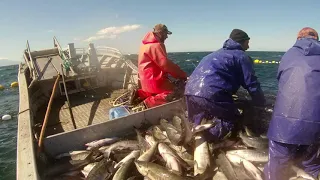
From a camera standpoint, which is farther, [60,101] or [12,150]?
Answer: [60,101]

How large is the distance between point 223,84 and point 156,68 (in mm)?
2685

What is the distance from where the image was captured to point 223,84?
204 inches

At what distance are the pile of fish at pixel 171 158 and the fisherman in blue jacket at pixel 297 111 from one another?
298mm

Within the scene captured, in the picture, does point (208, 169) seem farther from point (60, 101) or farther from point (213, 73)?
point (60, 101)

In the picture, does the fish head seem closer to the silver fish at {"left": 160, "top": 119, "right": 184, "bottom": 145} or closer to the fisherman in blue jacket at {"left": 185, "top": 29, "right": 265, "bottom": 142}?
the silver fish at {"left": 160, "top": 119, "right": 184, "bottom": 145}

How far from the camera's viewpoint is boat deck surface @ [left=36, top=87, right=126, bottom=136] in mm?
8023

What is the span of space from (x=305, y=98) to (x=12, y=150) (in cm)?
915

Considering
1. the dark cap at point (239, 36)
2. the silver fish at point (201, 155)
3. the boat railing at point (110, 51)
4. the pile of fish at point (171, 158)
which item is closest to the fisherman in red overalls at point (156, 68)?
the pile of fish at point (171, 158)

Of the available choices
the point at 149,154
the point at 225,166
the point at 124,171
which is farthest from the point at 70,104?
the point at 225,166

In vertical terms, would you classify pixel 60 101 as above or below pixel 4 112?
above

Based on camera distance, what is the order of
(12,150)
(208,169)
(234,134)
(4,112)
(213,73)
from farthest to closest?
(4,112) → (12,150) → (234,134) → (213,73) → (208,169)

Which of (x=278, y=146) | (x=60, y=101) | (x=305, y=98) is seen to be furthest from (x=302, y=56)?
(x=60, y=101)

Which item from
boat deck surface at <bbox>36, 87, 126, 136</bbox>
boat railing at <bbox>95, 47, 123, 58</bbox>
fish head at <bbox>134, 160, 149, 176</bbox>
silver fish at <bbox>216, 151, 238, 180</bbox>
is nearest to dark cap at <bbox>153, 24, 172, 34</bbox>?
boat deck surface at <bbox>36, 87, 126, 136</bbox>

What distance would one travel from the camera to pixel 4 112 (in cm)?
1437
